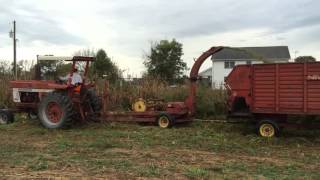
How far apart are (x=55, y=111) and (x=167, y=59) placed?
40720 millimetres

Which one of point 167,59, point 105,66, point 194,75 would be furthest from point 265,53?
point 194,75

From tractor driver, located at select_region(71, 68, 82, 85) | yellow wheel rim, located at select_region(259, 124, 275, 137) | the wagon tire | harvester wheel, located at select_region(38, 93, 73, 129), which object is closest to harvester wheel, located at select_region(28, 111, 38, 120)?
harvester wheel, located at select_region(38, 93, 73, 129)

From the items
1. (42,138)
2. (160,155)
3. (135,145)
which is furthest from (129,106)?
(160,155)

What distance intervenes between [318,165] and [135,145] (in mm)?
4329

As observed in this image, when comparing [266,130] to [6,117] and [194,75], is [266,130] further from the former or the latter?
[6,117]

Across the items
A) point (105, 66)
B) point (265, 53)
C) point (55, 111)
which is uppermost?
point (265, 53)

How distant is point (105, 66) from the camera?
139 ft

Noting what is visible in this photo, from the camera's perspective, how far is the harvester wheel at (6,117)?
18109 millimetres

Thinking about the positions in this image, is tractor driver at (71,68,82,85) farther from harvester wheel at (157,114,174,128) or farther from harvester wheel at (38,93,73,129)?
harvester wheel at (157,114,174,128)

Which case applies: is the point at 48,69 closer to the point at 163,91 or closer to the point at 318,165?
the point at 163,91

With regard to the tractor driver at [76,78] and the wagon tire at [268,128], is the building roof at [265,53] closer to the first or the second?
the tractor driver at [76,78]

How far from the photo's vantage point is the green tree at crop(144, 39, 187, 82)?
55281 millimetres

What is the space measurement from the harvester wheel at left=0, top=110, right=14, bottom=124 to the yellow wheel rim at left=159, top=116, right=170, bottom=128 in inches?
216

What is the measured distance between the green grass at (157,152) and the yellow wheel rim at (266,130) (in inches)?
14.6
